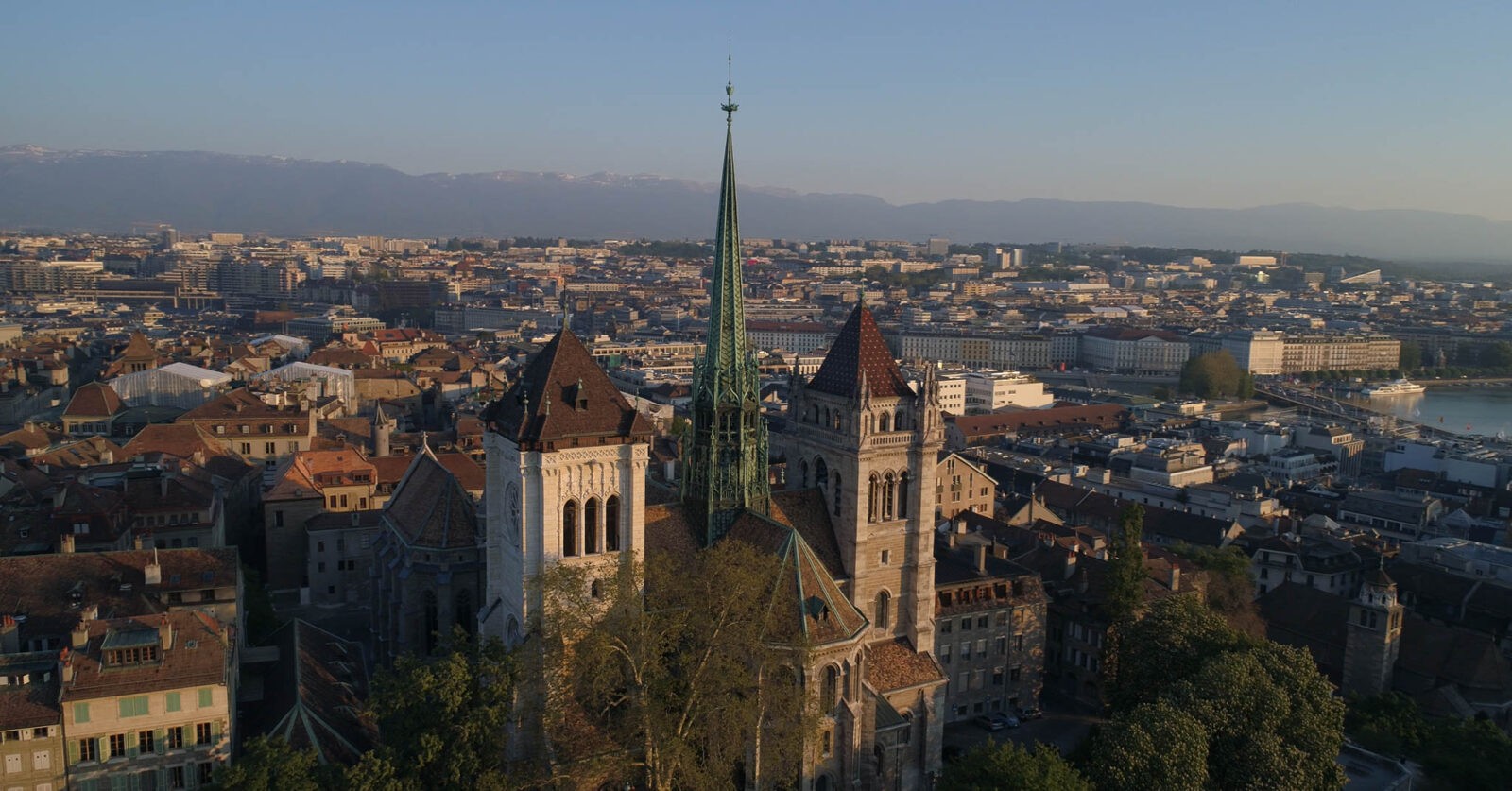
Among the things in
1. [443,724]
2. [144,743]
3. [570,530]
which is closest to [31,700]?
[144,743]

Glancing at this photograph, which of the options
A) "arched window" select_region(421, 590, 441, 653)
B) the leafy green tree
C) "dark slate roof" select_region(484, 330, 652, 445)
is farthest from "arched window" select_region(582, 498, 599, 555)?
the leafy green tree

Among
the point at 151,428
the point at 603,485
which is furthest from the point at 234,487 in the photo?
the point at 603,485

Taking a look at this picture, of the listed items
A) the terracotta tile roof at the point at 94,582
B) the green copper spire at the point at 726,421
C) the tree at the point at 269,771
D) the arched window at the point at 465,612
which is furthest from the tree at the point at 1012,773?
the terracotta tile roof at the point at 94,582

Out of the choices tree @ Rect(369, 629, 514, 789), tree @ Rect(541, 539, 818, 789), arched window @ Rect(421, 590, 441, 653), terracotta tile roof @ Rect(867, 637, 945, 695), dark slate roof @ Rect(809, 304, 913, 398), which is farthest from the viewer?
arched window @ Rect(421, 590, 441, 653)

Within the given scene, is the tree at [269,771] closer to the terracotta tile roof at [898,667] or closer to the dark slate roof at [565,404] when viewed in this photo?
the dark slate roof at [565,404]

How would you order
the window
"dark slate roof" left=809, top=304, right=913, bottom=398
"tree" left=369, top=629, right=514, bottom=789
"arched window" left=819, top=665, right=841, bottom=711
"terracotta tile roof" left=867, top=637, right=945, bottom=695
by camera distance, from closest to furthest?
"tree" left=369, top=629, right=514, bottom=789 < the window < "arched window" left=819, top=665, right=841, bottom=711 < "terracotta tile roof" left=867, top=637, right=945, bottom=695 < "dark slate roof" left=809, top=304, right=913, bottom=398

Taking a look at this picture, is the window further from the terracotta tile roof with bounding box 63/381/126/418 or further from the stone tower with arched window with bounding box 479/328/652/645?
the terracotta tile roof with bounding box 63/381/126/418
